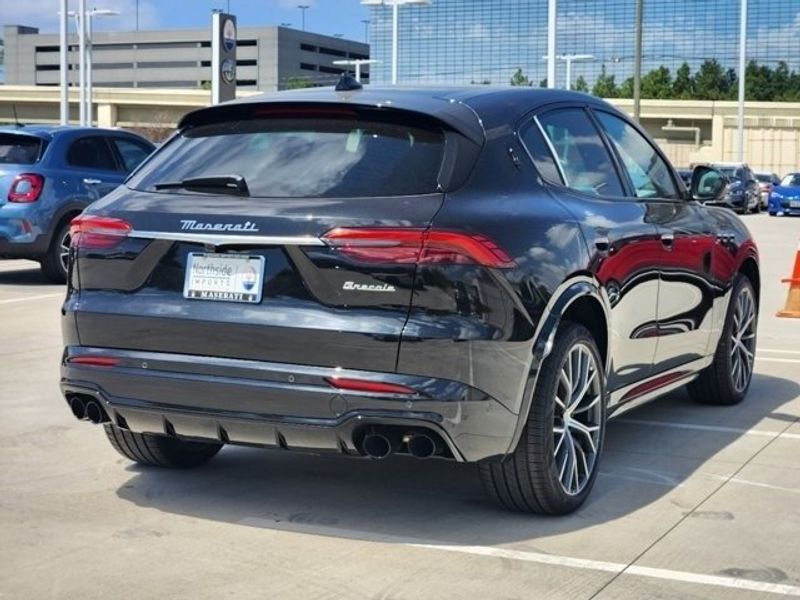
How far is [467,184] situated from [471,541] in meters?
1.35

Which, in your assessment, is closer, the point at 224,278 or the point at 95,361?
the point at 224,278

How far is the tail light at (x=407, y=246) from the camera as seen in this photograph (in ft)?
15.1

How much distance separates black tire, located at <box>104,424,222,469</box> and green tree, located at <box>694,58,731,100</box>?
366ft

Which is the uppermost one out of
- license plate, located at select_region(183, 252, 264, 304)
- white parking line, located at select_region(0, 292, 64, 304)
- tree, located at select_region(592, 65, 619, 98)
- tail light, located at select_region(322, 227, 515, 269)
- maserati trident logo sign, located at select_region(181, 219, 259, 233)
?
tree, located at select_region(592, 65, 619, 98)

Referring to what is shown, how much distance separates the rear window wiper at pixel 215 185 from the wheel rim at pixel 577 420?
1.43 m

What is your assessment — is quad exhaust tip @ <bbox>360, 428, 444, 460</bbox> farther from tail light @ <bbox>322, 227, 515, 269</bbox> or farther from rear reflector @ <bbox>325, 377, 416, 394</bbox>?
tail light @ <bbox>322, 227, 515, 269</bbox>

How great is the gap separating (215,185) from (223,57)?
1756cm

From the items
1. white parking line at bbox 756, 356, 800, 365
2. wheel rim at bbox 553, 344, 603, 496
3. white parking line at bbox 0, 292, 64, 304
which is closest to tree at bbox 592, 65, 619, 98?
white parking line at bbox 0, 292, 64, 304

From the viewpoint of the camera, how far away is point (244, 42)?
168375mm

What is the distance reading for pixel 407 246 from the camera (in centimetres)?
461

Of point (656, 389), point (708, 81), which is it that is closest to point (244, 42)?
point (708, 81)

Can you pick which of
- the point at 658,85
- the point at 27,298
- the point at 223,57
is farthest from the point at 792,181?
the point at 658,85

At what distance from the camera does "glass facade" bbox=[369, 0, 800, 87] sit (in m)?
118

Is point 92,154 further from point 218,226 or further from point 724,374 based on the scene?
point 218,226
